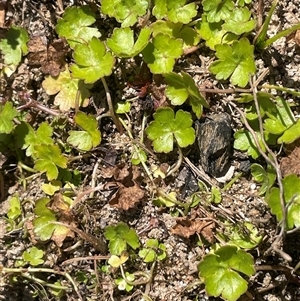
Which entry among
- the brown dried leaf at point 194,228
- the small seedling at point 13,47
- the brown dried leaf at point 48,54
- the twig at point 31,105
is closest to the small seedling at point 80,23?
the brown dried leaf at point 48,54

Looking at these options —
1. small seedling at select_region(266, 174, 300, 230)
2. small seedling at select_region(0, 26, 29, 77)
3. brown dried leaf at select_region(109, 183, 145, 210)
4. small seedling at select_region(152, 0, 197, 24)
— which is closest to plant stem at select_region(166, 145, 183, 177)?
brown dried leaf at select_region(109, 183, 145, 210)

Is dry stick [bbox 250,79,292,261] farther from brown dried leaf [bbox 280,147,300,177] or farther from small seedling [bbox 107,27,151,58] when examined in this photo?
small seedling [bbox 107,27,151,58]

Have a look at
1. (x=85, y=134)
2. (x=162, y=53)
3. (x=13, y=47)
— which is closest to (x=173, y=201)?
(x=85, y=134)

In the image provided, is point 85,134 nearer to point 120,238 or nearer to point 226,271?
point 120,238

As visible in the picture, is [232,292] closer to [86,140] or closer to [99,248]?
[99,248]

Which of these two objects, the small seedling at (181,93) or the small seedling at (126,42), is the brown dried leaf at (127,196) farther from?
the small seedling at (126,42)

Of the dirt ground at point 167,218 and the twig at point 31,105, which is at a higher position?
the twig at point 31,105
